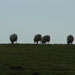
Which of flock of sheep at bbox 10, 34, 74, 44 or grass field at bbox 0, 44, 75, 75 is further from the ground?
flock of sheep at bbox 10, 34, 74, 44

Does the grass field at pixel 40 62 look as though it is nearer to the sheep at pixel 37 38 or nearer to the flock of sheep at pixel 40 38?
the flock of sheep at pixel 40 38

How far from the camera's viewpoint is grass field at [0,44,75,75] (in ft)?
87.1

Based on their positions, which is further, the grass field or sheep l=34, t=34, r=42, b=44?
sheep l=34, t=34, r=42, b=44

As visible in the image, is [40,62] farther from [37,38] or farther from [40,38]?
[40,38]

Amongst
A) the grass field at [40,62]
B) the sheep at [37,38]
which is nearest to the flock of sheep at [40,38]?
the sheep at [37,38]

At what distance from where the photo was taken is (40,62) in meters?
31.0

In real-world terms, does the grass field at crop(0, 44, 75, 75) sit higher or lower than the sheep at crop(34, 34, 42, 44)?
lower

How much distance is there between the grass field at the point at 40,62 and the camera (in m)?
26.5

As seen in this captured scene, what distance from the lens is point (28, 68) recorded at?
27.8 metres

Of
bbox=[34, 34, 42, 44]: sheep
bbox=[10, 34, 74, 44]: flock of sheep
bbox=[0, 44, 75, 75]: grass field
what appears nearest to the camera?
bbox=[0, 44, 75, 75]: grass field

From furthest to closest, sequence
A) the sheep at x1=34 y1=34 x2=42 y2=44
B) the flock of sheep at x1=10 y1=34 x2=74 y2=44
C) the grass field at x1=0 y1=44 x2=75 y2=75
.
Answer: the sheep at x1=34 y1=34 x2=42 y2=44
the flock of sheep at x1=10 y1=34 x2=74 y2=44
the grass field at x1=0 y1=44 x2=75 y2=75

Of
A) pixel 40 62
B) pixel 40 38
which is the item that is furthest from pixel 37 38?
pixel 40 62

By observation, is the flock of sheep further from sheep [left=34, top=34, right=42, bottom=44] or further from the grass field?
the grass field

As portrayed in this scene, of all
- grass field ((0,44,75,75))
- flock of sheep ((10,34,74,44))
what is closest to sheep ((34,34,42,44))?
flock of sheep ((10,34,74,44))
